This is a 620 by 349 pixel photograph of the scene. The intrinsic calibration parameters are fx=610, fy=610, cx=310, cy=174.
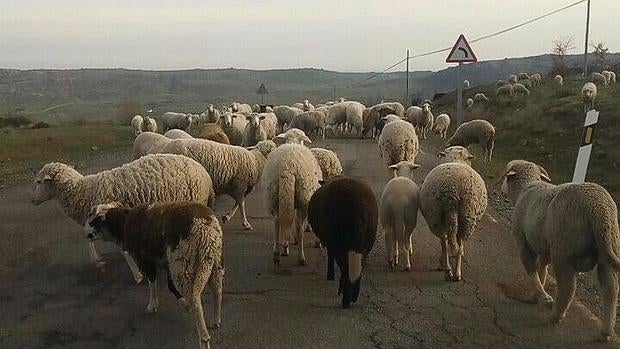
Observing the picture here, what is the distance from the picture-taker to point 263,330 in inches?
247

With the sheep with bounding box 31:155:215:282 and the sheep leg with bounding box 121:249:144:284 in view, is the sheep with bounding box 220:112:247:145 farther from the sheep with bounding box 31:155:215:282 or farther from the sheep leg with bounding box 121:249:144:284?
the sheep leg with bounding box 121:249:144:284

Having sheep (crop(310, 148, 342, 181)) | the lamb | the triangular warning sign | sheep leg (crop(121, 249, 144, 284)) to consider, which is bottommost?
sheep leg (crop(121, 249, 144, 284))

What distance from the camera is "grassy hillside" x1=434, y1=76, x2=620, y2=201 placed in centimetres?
1590

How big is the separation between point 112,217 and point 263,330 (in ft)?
7.58

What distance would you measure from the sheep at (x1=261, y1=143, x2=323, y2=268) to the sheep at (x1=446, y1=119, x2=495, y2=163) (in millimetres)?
11407

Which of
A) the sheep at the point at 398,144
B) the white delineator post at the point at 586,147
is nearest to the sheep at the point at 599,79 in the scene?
the sheep at the point at 398,144

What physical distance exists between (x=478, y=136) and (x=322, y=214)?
43.2ft

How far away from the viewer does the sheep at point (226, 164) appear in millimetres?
10273

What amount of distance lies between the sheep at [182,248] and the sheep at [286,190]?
6.34 feet

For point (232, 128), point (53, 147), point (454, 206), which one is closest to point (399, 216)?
point (454, 206)

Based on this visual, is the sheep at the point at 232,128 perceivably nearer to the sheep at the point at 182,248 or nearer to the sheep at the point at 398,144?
the sheep at the point at 398,144

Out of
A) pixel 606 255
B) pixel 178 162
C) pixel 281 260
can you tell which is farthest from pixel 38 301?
pixel 606 255

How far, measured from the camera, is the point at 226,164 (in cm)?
1031

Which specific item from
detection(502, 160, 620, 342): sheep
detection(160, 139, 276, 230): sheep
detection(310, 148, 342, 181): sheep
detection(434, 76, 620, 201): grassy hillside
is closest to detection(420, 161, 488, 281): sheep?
detection(502, 160, 620, 342): sheep
